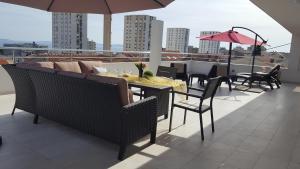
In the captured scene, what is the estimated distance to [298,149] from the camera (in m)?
3.33

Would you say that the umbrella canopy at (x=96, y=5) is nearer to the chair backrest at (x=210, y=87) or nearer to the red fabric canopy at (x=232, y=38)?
the chair backrest at (x=210, y=87)

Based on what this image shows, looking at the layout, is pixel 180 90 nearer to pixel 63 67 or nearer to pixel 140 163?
pixel 140 163

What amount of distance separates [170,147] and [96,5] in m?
2.29

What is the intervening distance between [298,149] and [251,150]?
683mm

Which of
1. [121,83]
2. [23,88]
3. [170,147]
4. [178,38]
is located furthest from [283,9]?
[178,38]

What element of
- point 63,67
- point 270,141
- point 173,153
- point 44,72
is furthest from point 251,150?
point 63,67

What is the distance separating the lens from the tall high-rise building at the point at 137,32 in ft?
49.7

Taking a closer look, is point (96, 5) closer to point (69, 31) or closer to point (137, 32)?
point (69, 31)

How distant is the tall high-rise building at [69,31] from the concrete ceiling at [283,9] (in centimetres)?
874

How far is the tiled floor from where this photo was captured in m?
2.66

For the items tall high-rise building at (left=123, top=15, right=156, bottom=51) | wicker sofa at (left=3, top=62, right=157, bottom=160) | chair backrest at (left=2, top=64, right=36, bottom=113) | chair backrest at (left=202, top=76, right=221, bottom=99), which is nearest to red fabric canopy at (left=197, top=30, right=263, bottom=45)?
chair backrest at (left=202, top=76, right=221, bottom=99)

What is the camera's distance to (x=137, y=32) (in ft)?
51.2

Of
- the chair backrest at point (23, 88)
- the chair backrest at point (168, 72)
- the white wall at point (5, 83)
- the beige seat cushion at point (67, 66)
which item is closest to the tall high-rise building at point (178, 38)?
the chair backrest at point (168, 72)

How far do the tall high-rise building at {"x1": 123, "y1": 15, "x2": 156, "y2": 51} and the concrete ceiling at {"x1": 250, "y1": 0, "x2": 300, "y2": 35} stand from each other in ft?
26.5
